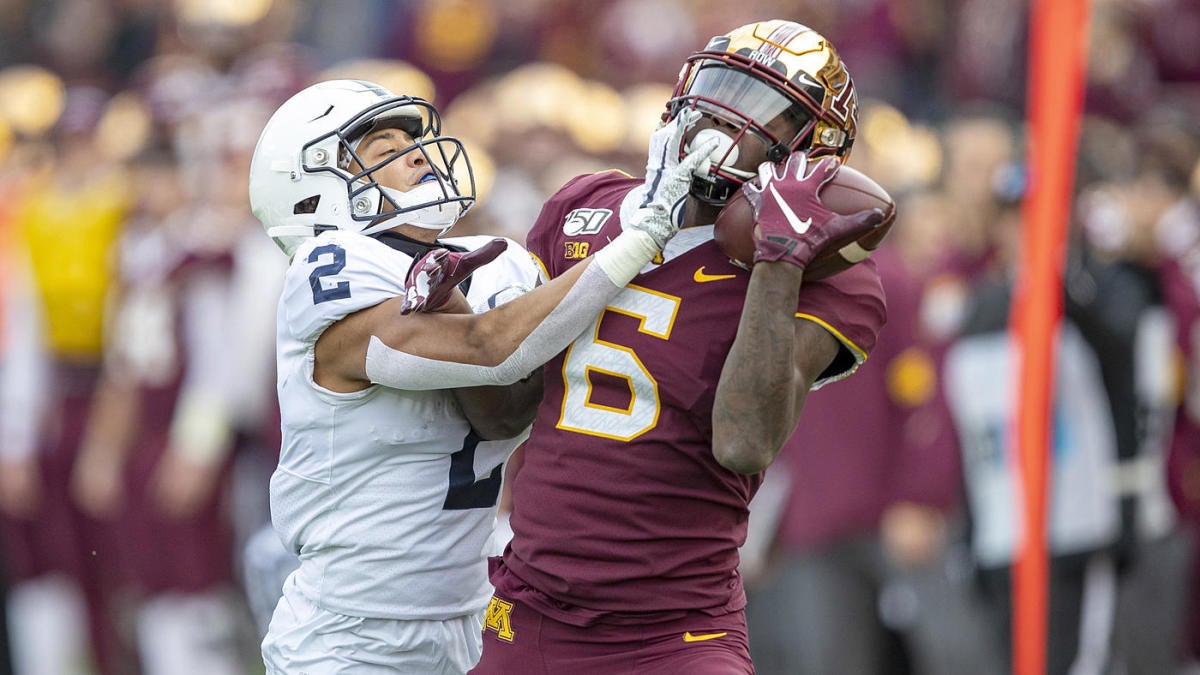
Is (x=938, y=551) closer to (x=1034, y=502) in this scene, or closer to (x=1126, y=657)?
(x=1126, y=657)

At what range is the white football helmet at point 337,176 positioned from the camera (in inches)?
153

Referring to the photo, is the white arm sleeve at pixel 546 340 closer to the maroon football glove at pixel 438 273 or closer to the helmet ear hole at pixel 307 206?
the maroon football glove at pixel 438 273

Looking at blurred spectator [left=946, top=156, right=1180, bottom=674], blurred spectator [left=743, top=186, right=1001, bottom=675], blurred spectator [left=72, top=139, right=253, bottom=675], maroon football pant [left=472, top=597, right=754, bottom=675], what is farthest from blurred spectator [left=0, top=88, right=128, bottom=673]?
maroon football pant [left=472, top=597, right=754, bottom=675]

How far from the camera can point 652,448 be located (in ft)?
12.0

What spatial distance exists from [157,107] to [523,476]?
5887 millimetres

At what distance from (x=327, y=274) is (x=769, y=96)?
1.00 metres

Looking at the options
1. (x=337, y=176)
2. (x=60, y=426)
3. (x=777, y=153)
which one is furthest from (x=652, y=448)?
(x=60, y=426)

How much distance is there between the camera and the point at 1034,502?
229 inches

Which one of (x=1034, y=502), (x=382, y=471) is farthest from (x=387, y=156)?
(x=1034, y=502)

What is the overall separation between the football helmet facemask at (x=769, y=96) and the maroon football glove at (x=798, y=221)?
0.20m

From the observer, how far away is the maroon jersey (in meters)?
3.65

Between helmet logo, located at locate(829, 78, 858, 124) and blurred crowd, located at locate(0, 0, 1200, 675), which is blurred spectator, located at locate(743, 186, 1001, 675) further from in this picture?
helmet logo, located at locate(829, 78, 858, 124)

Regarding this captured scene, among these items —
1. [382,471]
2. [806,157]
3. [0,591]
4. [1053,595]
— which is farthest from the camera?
A: [0,591]

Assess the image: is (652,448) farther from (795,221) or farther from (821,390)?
(821,390)
